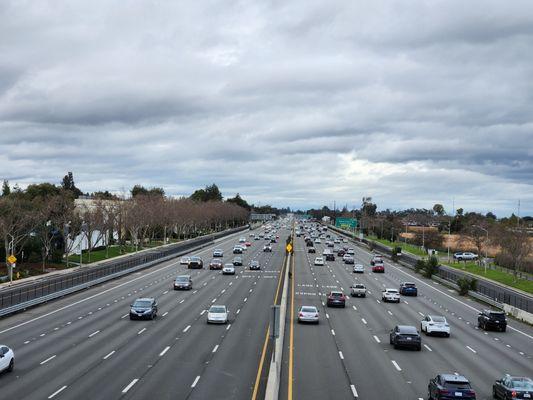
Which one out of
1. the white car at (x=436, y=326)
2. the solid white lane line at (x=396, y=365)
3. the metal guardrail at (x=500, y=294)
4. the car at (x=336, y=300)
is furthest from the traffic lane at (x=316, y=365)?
the metal guardrail at (x=500, y=294)

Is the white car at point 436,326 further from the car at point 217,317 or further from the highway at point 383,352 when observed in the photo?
the car at point 217,317

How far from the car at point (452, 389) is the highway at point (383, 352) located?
5.80ft

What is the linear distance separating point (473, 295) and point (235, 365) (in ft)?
124

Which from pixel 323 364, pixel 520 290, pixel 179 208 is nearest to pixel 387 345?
pixel 323 364

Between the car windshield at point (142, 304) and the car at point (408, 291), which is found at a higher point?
the car windshield at point (142, 304)

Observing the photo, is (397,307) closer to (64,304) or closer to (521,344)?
(521,344)

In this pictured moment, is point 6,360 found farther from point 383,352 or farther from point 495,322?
point 495,322

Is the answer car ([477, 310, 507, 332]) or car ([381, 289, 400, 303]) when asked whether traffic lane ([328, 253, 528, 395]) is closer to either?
car ([477, 310, 507, 332])

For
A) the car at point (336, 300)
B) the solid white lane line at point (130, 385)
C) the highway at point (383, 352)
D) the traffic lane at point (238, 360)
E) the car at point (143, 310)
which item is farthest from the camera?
the car at point (336, 300)

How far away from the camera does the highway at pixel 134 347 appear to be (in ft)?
75.2

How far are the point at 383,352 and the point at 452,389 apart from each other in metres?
10.8

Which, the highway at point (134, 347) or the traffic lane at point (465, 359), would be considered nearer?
the highway at point (134, 347)

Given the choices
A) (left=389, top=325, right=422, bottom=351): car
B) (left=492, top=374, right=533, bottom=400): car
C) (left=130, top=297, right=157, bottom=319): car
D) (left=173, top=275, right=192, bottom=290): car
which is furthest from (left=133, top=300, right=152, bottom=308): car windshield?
(left=492, top=374, right=533, bottom=400): car

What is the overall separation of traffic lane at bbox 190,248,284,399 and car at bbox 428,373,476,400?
6.20 metres
